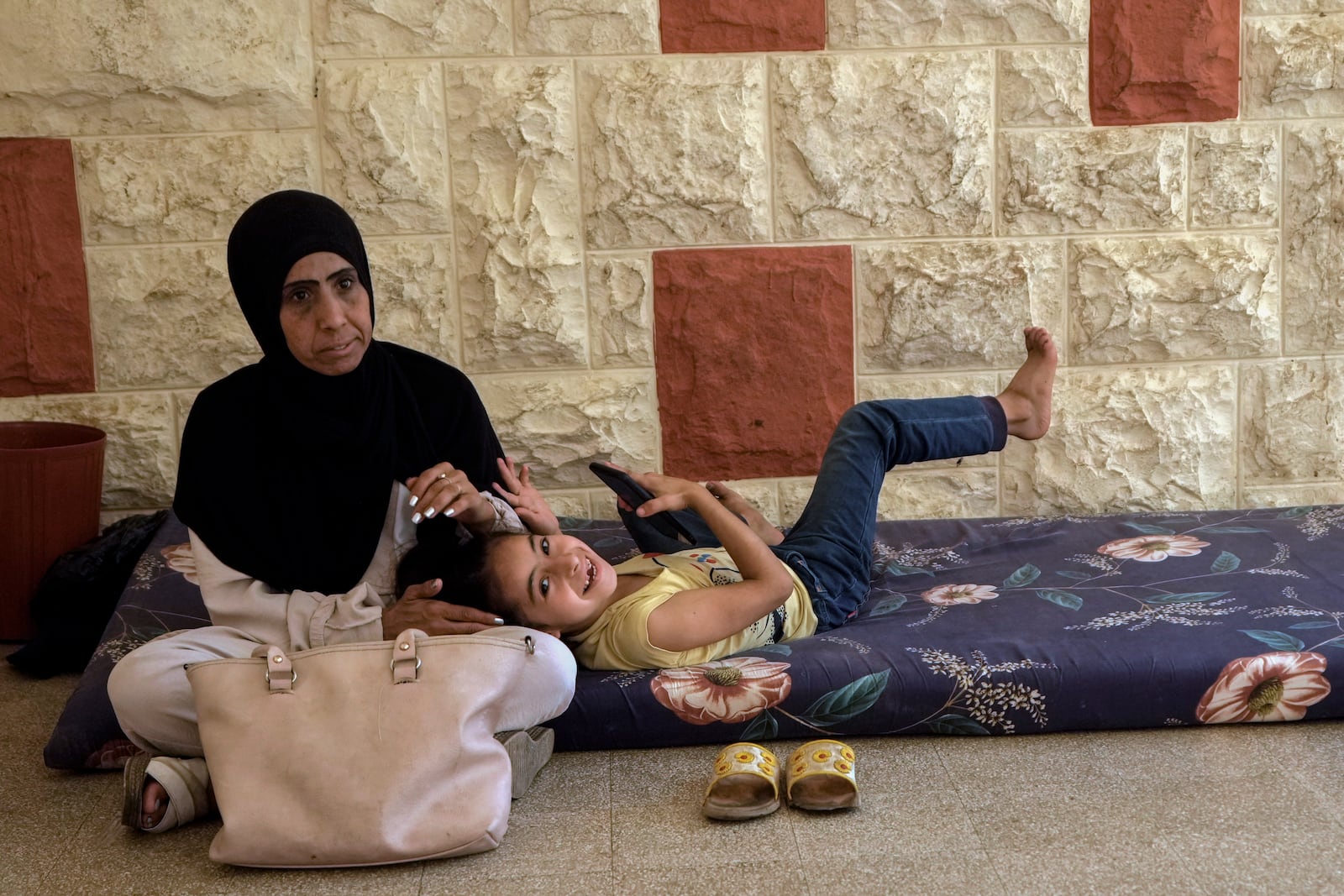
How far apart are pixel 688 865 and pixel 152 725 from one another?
94 centimetres

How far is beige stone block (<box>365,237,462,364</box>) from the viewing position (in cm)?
327

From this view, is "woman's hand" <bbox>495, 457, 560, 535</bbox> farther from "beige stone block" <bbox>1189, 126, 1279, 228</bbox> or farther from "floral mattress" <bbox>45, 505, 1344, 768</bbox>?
"beige stone block" <bbox>1189, 126, 1279, 228</bbox>

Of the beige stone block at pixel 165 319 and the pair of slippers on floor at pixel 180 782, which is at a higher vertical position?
the beige stone block at pixel 165 319

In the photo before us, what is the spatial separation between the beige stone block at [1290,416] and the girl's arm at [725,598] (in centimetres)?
180

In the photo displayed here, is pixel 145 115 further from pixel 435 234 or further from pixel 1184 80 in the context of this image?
pixel 1184 80

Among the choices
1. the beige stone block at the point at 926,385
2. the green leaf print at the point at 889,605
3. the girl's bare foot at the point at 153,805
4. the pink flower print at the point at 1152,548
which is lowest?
the girl's bare foot at the point at 153,805

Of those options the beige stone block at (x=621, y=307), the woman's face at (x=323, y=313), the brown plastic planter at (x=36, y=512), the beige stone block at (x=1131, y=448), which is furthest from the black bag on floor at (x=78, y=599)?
the beige stone block at (x=1131, y=448)

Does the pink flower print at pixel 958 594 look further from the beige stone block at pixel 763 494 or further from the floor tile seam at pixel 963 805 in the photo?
the beige stone block at pixel 763 494

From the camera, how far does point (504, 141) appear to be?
3.23 meters

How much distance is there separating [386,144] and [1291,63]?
238cm

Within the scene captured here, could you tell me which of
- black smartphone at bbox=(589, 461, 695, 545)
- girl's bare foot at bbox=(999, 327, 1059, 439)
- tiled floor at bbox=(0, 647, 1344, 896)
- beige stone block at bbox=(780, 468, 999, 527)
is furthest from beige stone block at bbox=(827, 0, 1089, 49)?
tiled floor at bbox=(0, 647, 1344, 896)

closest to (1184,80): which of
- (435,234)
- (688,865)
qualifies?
(435,234)

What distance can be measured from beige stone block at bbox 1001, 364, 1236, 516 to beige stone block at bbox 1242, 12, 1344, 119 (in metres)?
0.73

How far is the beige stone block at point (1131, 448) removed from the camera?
341 centimetres
